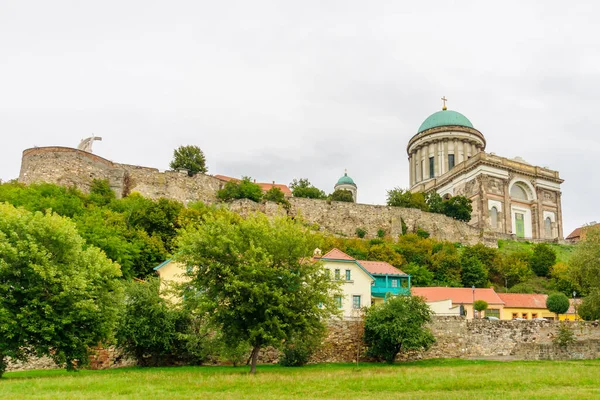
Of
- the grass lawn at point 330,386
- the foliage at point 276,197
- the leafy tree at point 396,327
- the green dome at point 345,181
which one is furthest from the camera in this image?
the green dome at point 345,181

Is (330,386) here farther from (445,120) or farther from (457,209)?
(445,120)

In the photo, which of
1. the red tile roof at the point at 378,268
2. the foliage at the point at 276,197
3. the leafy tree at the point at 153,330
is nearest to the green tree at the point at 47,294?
the leafy tree at the point at 153,330

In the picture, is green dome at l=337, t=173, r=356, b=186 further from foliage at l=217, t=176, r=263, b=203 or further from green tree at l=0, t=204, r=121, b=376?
green tree at l=0, t=204, r=121, b=376

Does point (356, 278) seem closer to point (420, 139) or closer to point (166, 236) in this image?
point (166, 236)

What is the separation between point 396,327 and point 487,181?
53.1 metres

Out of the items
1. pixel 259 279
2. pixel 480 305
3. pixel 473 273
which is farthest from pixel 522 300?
pixel 259 279

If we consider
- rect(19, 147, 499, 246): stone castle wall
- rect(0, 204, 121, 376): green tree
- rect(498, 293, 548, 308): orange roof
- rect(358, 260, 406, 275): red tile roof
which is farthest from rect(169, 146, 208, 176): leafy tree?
rect(0, 204, 121, 376): green tree

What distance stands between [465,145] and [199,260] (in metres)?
73.0

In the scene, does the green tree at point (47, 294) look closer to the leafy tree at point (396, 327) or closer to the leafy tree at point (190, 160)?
the leafy tree at point (396, 327)

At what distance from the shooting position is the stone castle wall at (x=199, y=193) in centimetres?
5375

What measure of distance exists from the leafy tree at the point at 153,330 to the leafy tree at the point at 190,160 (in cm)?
3594

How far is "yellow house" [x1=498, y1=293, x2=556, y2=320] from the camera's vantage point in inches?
1763

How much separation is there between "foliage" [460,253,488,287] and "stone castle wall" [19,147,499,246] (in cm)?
1117

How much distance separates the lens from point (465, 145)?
9138 cm
